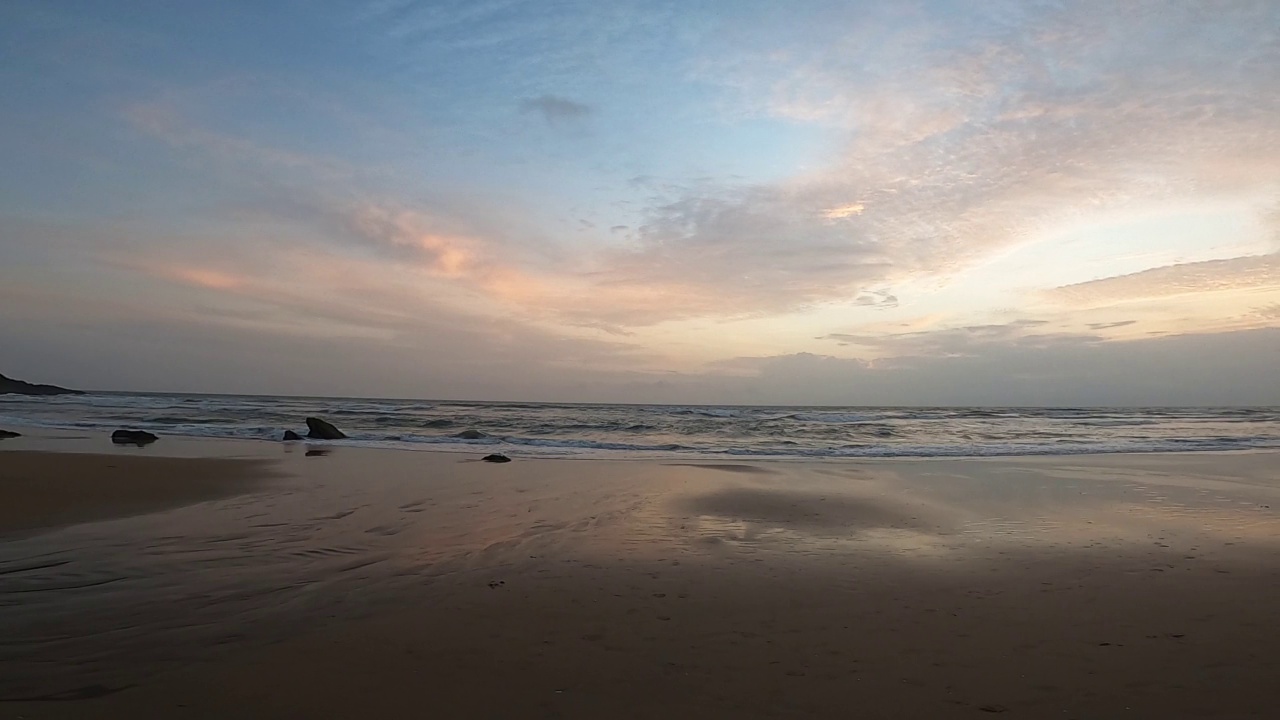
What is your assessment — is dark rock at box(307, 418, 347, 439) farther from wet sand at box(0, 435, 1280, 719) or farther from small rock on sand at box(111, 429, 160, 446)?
wet sand at box(0, 435, 1280, 719)

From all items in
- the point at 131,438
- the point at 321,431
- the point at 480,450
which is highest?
the point at 321,431

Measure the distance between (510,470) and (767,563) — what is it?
995 centimetres

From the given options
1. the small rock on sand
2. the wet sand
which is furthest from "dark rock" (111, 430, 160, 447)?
the wet sand

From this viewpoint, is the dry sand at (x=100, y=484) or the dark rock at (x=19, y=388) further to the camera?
the dark rock at (x=19, y=388)

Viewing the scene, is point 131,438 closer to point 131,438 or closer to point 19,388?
point 131,438

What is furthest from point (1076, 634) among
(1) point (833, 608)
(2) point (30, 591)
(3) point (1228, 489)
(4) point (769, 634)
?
(3) point (1228, 489)

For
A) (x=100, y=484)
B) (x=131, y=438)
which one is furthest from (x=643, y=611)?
(x=131, y=438)

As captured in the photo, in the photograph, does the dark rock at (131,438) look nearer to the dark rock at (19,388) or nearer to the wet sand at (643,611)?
the wet sand at (643,611)

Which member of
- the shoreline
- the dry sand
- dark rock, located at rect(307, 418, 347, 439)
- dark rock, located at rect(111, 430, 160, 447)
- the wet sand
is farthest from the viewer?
dark rock, located at rect(307, 418, 347, 439)

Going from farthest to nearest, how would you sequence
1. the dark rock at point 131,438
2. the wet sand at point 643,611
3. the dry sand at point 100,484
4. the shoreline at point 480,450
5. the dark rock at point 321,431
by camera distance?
the dark rock at point 321,431 < the dark rock at point 131,438 < the shoreline at point 480,450 < the dry sand at point 100,484 < the wet sand at point 643,611

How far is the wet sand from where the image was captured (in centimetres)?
414

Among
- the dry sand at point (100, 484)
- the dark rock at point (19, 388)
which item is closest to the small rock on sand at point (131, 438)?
the dry sand at point (100, 484)

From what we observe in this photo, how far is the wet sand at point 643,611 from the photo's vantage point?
4145 millimetres

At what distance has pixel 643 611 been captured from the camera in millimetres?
5773
